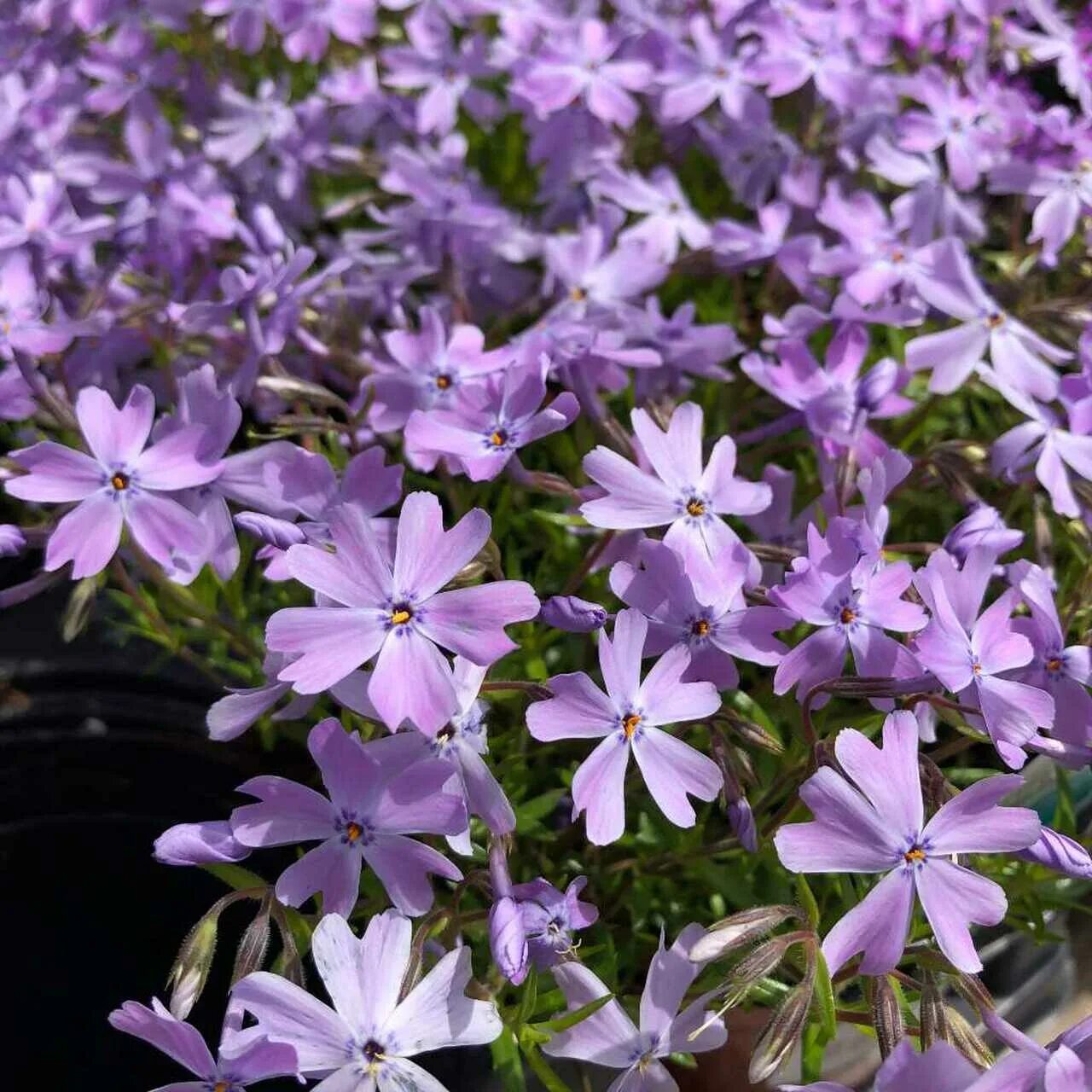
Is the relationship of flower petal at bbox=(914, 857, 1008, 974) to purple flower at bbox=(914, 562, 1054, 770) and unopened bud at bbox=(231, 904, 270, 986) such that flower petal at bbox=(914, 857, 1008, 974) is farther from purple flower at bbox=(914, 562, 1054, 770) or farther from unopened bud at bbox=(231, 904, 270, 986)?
unopened bud at bbox=(231, 904, 270, 986)

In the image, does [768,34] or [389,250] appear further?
[389,250]

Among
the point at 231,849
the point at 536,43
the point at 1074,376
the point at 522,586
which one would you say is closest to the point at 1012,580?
the point at 1074,376

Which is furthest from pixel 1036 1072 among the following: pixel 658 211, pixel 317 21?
pixel 317 21

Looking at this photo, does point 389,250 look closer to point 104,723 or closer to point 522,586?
point 104,723

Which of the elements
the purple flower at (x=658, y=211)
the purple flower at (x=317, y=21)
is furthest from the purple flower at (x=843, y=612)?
the purple flower at (x=317, y=21)

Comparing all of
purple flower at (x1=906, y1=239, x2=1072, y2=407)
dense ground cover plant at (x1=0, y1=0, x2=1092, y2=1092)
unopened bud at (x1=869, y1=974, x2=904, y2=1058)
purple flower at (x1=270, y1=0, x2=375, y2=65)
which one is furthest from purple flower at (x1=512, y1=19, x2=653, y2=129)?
unopened bud at (x1=869, y1=974, x2=904, y2=1058)

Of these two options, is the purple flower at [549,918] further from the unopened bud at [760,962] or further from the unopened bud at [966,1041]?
the unopened bud at [966,1041]
